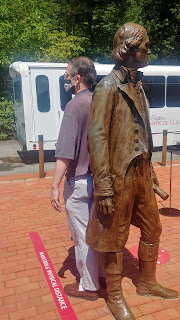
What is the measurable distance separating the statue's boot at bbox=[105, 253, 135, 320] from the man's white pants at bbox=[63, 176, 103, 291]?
0.21 m

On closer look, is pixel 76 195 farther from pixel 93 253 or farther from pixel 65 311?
pixel 65 311

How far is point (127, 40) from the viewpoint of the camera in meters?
2.54

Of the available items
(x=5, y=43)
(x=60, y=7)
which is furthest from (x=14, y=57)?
(x=60, y=7)

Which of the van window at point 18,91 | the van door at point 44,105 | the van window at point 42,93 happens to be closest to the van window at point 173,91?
the van door at point 44,105

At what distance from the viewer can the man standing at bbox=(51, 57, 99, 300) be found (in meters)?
2.79

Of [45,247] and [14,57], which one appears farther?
[14,57]

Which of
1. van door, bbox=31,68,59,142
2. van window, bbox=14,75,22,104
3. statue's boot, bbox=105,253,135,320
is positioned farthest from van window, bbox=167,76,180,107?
statue's boot, bbox=105,253,135,320

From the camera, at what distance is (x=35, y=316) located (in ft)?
9.59

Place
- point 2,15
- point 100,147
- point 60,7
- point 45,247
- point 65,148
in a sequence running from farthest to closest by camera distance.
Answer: point 60,7
point 2,15
point 45,247
point 65,148
point 100,147

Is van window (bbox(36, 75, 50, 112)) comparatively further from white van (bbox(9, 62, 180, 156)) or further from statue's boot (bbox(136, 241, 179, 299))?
statue's boot (bbox(136, 241, 179, 299))

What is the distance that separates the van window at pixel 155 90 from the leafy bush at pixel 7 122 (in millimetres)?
6312

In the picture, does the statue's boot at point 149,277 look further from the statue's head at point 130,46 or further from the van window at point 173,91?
the van window at point 173,91

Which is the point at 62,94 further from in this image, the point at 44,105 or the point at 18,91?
the point at 18,91

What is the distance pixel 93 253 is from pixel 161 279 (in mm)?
922
